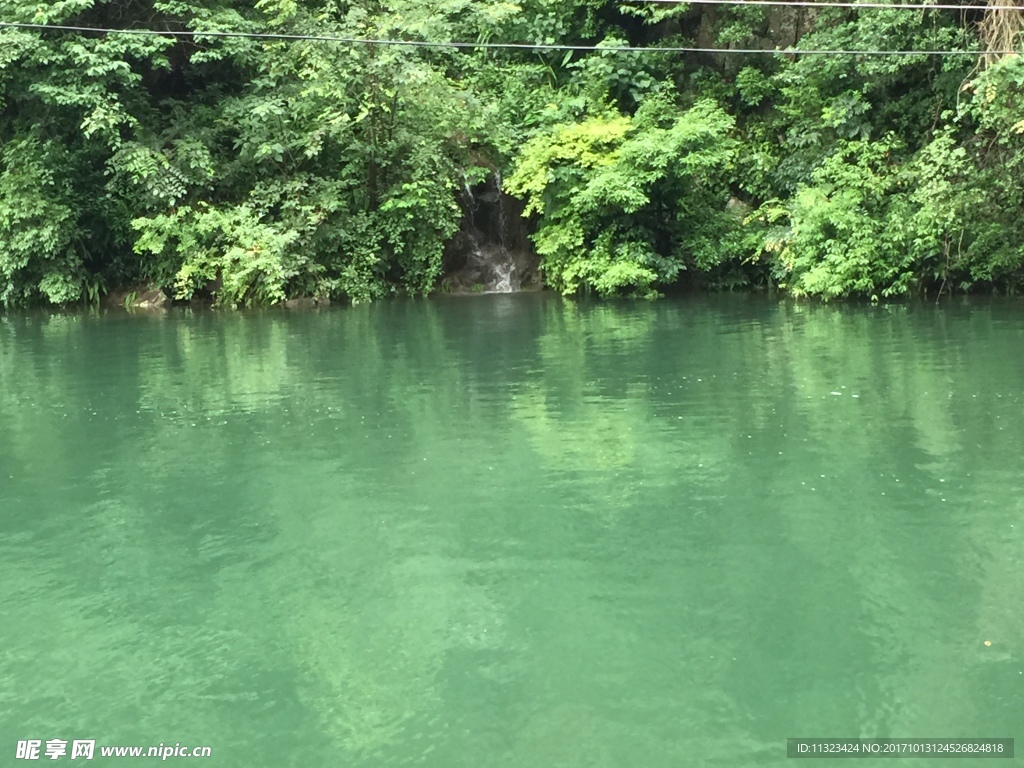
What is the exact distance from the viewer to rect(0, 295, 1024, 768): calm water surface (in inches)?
155

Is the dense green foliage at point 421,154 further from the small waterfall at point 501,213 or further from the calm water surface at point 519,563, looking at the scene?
the calm water surface at point 519,563

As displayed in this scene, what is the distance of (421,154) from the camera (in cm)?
2128

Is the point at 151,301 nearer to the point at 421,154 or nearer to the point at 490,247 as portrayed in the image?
the point at 421,154

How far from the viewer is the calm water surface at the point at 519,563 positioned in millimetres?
3934

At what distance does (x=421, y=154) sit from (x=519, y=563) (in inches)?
665

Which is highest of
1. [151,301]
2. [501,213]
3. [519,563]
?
[501,213]

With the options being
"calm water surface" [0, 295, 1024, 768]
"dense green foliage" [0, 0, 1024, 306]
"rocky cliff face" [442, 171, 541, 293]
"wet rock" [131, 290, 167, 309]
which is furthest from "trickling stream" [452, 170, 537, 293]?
"calm water surface" [0, 295, 1024, 768]

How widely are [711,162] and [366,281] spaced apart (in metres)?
7.59

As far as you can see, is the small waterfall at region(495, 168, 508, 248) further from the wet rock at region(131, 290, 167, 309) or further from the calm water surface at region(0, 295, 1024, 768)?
the calm water surface at region(0, 295, 1024, 768)

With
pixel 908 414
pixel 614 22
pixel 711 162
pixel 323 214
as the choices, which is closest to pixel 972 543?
pixel 908 414

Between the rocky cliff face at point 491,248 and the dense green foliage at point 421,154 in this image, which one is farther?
the rocky cliff face at point 491,248

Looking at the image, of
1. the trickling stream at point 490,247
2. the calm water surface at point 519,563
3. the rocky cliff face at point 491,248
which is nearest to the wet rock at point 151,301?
the rocky cliff face at point 491,248

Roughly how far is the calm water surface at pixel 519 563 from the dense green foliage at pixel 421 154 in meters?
8.99

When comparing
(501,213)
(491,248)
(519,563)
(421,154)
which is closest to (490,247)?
(491,248)
